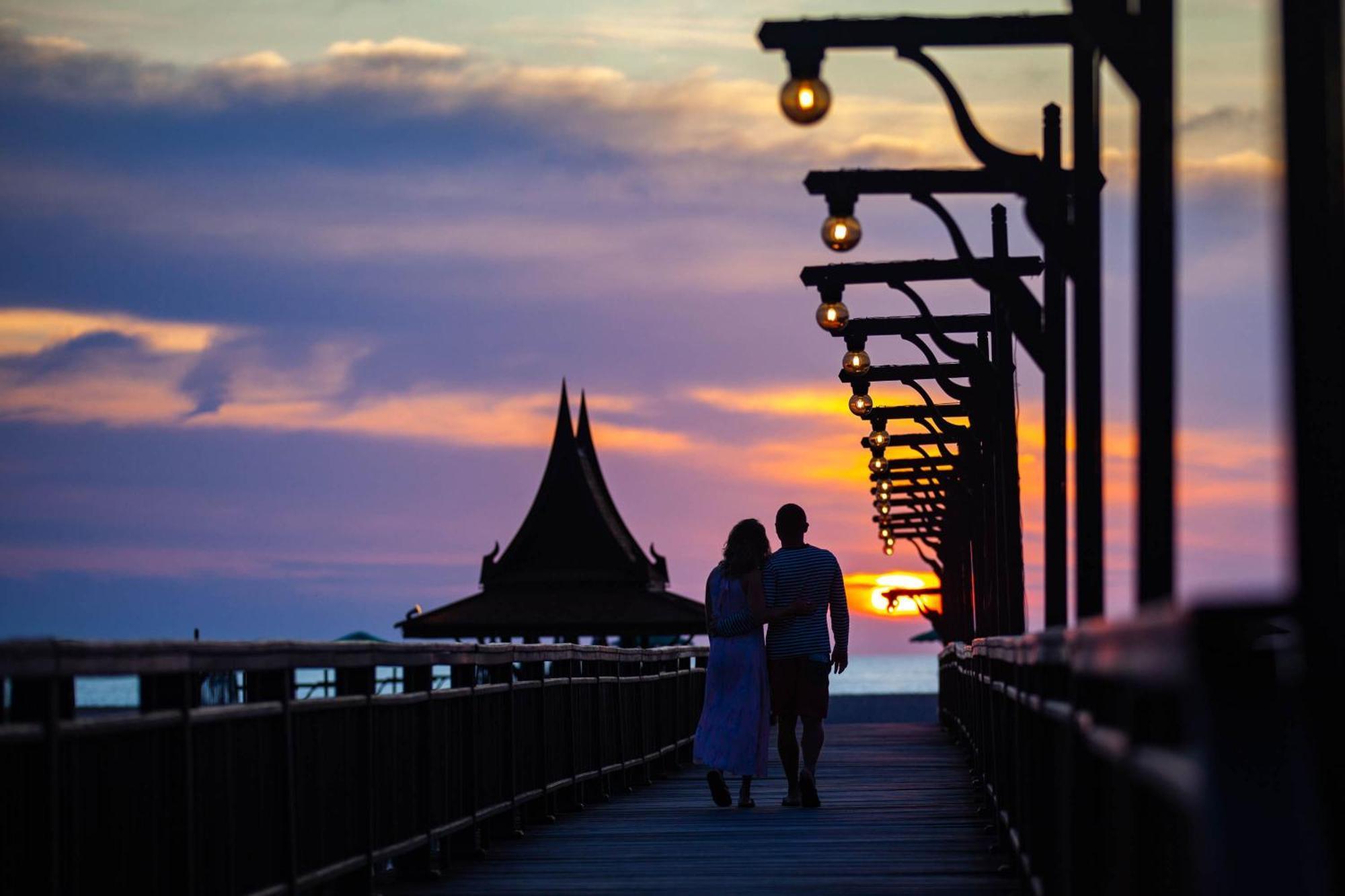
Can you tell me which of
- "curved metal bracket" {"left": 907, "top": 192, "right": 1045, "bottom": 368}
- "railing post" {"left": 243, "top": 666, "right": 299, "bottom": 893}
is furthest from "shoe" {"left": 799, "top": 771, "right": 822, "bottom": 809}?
"railing post" {"left": 243, "top": 666, "right": 299, "bottom": 893}

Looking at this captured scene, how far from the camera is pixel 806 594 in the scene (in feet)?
45.7

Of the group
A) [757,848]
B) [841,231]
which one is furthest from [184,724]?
[841,231]

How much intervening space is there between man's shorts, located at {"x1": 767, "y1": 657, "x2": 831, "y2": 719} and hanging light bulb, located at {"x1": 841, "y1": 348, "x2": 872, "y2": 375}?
237 inches

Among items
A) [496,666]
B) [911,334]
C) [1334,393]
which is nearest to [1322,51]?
[1334,393]

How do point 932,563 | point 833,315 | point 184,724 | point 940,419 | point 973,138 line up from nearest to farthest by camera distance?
1. point 184,724
2. point 973,138
3. point 833,315
4. point 940,419
5. point 932,563

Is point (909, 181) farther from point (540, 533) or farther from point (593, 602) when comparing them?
point (540, 533)

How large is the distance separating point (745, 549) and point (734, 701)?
110cm

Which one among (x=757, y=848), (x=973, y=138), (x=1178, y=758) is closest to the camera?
(x=1178, y=758)

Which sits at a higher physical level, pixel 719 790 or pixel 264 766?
pixel 264 766

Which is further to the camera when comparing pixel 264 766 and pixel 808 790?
pixel 808 790

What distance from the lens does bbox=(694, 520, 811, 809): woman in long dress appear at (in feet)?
45.7

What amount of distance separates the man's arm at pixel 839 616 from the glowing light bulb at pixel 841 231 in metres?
2.34

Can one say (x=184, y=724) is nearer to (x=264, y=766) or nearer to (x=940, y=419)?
(x=264, y=766)

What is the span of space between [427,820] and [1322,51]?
5.78 m
